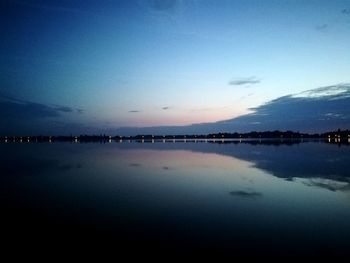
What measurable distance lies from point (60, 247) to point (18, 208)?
5.50m

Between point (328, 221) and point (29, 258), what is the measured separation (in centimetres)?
908

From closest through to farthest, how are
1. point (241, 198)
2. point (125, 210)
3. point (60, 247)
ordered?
1. point (60, 247)
2. point (125, 210)
3. point (241, 198)

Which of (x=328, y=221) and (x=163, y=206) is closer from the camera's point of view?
(x=328, y=221)

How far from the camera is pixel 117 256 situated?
7.89m

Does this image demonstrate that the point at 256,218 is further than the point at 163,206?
No

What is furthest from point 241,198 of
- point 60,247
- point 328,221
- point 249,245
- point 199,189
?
point 60,247

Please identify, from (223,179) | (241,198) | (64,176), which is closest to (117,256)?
(241,198)

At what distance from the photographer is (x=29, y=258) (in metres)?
7.64

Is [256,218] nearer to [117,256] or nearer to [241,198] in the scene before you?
[241,198]

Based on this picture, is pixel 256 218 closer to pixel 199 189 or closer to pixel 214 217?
pixel 214 217

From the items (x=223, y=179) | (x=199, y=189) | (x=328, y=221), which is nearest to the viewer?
(x=328, y=221)

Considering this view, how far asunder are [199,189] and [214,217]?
6.03 meters

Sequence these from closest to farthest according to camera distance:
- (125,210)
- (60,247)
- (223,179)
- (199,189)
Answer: (60,247)
(125,210)
(199,189)
(223,179)

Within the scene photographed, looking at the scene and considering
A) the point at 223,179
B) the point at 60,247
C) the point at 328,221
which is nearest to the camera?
the point at 60,247
